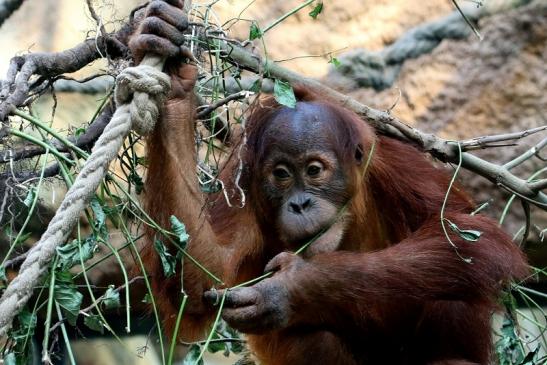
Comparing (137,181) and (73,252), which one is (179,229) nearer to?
(73,252)

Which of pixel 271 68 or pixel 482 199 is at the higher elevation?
pixel 271 68

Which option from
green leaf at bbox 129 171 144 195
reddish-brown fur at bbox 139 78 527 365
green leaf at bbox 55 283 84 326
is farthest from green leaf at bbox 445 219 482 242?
green leaf at bbox 55 283 84 326

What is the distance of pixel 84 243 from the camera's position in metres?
2.58

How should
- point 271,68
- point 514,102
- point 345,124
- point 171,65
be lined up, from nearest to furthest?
1. point 171,65
2. point 271,68
3. point 345,124
4. point 514,102

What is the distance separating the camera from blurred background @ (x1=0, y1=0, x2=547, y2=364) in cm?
547

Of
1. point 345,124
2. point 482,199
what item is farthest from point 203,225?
point 482,199

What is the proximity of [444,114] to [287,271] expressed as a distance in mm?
2864

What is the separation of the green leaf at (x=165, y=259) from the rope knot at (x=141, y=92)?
0.39 metres

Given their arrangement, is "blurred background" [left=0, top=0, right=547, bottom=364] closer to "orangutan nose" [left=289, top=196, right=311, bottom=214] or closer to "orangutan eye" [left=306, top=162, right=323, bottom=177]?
"orangutan eye" [left=306, top=162, right=323, bottom=177]

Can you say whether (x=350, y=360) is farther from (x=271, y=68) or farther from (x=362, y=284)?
(x=271, y=68)

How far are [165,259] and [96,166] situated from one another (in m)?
0.55

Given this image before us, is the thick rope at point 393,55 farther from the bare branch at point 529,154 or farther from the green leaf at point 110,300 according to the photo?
the green leaf at point 110,300

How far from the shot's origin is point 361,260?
10.5 feet

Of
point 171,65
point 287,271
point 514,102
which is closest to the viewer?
point 171,65
